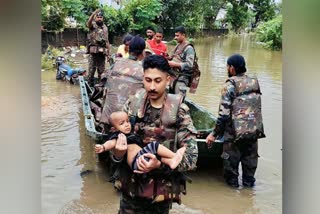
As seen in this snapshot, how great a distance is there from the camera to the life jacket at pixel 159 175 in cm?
196

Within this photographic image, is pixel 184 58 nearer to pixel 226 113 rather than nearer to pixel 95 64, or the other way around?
pixel 226 113

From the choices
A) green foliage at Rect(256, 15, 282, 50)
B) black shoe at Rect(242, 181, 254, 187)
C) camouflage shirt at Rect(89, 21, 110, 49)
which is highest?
green foliage at Rect(256, 15, 282, 50)

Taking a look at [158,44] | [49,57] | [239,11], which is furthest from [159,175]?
[49,57]

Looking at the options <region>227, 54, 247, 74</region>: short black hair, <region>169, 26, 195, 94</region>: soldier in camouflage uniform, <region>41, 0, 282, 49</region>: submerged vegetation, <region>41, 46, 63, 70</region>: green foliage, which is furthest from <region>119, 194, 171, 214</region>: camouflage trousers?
<region>41, 46, 63, 70</region>: green foliage

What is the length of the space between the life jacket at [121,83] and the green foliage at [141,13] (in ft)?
12.7

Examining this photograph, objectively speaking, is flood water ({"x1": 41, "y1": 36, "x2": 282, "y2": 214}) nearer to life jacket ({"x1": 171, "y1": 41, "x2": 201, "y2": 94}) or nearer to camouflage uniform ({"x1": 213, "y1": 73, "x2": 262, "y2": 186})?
camouflage uniform ({"x1": 213, "y1": 73, "x2": 262, "y2": 186})

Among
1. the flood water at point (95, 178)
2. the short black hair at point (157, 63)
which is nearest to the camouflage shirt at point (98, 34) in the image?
the flood water at point (95, 178)

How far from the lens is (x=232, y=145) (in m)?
3.21

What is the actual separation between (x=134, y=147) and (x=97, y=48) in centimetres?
404

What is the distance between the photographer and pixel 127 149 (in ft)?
6.33

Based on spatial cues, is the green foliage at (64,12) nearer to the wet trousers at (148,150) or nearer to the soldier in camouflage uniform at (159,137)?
the soldier in camouflage uniform at (159,137)

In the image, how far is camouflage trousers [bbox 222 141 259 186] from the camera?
10.6ft
